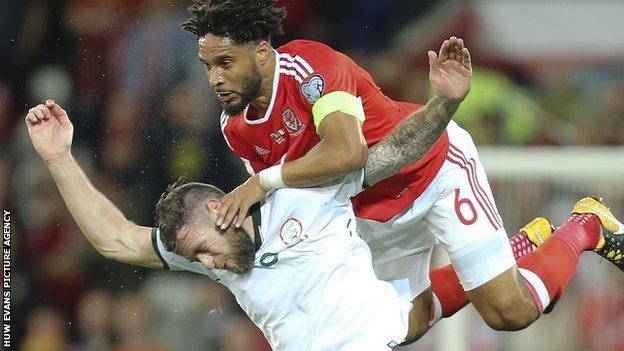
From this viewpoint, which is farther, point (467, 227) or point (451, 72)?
point (467, 227)

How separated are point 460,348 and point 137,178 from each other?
2543mm

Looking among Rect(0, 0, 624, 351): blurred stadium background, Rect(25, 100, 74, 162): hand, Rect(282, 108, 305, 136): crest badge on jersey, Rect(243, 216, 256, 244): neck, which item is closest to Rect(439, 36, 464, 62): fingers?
Rect(282, 108, 305, 136): crest badge on jersey

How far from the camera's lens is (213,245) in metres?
4.21

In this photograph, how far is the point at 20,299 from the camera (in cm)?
742

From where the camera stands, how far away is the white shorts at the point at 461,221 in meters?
5.01

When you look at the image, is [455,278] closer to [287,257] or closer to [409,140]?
[409,140]

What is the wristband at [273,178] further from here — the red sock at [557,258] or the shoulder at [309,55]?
the red sock at [557,258]

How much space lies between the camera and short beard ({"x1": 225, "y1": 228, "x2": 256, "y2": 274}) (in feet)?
13.9

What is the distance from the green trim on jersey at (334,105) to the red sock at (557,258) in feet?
3.67

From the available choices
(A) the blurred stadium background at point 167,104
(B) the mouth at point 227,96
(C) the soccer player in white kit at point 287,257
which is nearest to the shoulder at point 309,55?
(B) the mouth at point 227,96

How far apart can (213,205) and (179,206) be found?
4.2 inches

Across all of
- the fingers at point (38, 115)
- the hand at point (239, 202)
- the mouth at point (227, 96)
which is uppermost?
the fingers at point (38, 115)

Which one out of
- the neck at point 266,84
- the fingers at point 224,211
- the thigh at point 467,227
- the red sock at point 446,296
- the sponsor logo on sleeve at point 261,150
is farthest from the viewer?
the red sock at point 446,296

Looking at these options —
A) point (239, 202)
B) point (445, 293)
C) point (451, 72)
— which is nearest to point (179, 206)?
point (239, 202)
